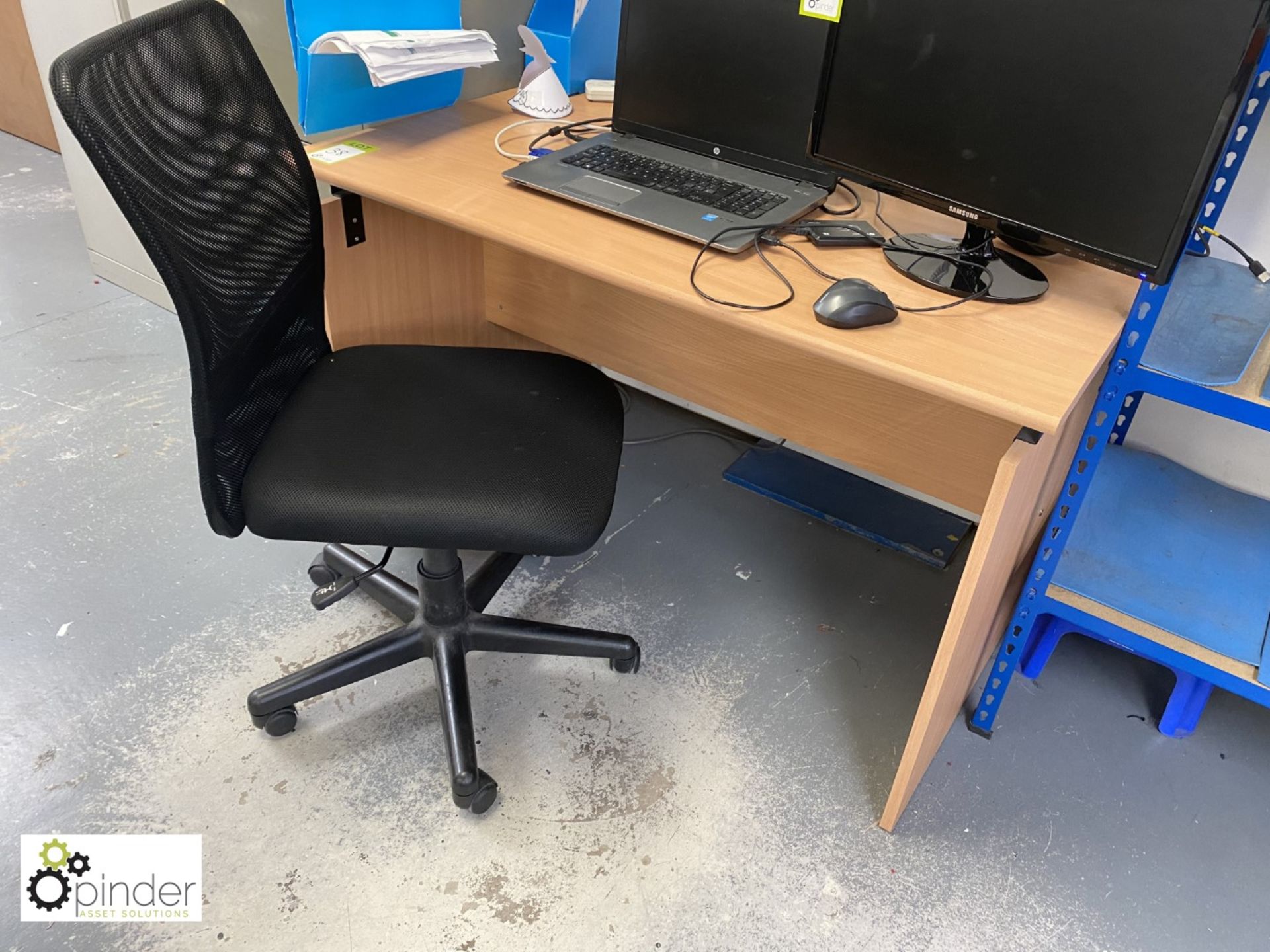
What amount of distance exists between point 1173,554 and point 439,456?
118 centimetres

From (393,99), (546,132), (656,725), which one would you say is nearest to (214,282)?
(393,99)

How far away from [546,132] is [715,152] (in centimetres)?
31

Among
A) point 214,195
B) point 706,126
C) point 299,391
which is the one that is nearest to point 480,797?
point 299,391

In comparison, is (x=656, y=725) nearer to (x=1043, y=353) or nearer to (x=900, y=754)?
(x=900, y=754)

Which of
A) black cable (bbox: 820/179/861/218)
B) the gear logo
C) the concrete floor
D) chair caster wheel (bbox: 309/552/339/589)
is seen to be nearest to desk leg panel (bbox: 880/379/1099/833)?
the concrete floor

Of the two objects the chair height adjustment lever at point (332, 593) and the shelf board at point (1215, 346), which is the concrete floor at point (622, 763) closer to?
the chair height adjustment lever at point (332, 593)

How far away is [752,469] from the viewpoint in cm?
214

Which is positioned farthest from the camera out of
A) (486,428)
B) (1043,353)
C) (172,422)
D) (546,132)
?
(172,422)

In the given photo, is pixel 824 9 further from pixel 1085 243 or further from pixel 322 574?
pixel 322 574

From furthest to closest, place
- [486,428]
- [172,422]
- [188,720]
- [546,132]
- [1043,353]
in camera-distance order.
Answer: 1. [172,422]
2. [546,132]
3. [188,720]
4. [486,428]
5. [1043,353]

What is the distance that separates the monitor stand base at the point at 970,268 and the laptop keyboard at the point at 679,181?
0.22 m

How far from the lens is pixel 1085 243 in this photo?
1.07 metres

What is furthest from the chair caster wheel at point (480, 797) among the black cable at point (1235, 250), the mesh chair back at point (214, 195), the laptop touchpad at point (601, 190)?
the black cable at point (1235, 250)

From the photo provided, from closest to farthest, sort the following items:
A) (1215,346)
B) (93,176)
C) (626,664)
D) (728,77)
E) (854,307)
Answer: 1. (854,307)
2. (1215,346)
3. (728,77)
4. (626,664)
5. (93,176)
